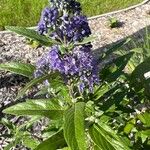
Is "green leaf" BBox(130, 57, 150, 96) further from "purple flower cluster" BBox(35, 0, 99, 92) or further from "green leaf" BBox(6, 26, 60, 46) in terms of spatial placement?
"green leaf" BBox(6, 26, 60, 46)

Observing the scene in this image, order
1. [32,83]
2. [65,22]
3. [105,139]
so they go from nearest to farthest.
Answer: [32,83]
[65,22]
[105,139]

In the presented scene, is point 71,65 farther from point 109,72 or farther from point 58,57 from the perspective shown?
point 109,72

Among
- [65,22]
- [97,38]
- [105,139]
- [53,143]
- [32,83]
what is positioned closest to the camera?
[32,83]

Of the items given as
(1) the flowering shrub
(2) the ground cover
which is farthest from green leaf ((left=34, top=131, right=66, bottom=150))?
(2) the ground cover

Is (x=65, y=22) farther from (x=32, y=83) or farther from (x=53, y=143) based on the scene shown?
(x=53, y=143)

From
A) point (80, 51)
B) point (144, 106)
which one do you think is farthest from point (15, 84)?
point (80, 51)

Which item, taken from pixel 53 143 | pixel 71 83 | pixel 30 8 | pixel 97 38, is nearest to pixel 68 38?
pixel 71 83

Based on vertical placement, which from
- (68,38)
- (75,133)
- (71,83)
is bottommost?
(75,133)
